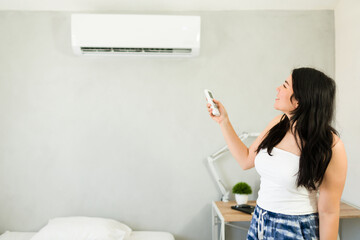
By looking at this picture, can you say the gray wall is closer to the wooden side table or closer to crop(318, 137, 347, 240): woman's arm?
the wooden side table

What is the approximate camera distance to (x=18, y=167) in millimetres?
2455

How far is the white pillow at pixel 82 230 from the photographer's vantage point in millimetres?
2074

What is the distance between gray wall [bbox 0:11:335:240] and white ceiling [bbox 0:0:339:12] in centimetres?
6

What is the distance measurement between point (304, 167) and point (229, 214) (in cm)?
103

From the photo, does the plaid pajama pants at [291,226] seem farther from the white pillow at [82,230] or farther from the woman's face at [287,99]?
the white pillow at [82,230]

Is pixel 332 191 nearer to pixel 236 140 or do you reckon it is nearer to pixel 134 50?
pixel 236 140

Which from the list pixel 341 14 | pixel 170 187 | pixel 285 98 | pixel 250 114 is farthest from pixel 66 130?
pixel 341 14

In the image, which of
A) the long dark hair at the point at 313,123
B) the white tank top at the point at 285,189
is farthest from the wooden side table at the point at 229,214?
the long dark hair at the point at 313,123

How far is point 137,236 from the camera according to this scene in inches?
89.9

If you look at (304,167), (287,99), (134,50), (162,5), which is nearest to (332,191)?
(304,167)

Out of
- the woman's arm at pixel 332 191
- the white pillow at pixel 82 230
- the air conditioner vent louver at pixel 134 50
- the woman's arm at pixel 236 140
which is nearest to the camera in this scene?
the woman's arm at pixel 332 191

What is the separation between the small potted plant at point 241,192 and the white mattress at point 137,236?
56 centimetres

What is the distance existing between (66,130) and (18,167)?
47 centimetres

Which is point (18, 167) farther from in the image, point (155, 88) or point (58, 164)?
point (155, 88)
